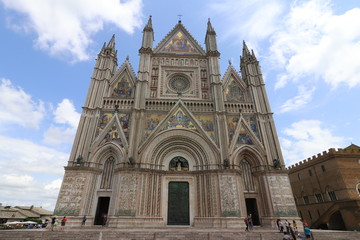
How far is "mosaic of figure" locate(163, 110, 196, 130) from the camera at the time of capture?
62.5ft

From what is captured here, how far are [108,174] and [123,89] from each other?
29.2 ft

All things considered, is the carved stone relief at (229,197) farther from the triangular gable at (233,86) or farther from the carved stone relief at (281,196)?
the triangular gable at (233,86)

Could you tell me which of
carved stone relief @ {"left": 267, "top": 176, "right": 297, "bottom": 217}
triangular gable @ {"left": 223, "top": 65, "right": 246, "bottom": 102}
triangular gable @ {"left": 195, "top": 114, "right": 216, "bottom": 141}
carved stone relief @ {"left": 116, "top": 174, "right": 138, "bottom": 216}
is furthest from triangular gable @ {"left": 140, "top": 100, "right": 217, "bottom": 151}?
carved stone relief @ {"left": 267, "top": 176, "right": 297, "bottom": 217}

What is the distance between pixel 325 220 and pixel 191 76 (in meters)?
21.4

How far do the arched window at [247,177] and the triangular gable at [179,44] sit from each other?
14.0 meters

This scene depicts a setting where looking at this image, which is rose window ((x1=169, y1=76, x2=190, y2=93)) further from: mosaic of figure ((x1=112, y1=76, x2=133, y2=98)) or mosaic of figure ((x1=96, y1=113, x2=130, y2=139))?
mosaic of figure ((x1=96, y1=113, x2=130, y2=139))

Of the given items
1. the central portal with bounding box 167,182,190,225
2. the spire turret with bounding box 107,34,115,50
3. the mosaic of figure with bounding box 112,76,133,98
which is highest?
the spire turret with bounding box 107,34,115,50

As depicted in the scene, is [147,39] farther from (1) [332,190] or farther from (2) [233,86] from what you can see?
(1) [332,190]

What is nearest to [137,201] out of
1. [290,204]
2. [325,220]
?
[290,204]

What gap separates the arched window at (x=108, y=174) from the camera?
16837 mm

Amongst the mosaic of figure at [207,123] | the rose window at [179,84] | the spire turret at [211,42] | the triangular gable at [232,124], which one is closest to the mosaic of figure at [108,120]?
the rose window at [179,84]

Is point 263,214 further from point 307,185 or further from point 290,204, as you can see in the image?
point 307,185

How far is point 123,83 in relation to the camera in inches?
850

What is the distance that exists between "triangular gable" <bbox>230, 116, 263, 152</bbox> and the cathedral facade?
0.09m
